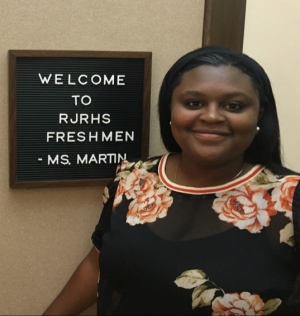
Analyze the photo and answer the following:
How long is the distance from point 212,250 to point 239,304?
12cm

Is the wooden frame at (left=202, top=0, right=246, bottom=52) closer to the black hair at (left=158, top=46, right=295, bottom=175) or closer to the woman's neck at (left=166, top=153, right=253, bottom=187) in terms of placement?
the black hair at (left=158, top=46, right=295, bottom=175)

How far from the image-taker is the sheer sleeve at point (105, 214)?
Answer: 3.93 feet

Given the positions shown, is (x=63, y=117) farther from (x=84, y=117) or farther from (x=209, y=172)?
(x=209, y=172)

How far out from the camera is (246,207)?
1.01m

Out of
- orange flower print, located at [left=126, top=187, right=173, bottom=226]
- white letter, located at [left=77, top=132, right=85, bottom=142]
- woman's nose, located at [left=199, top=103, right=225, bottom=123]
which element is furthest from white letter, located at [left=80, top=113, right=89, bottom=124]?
woman's nose, located at [left=199, top=103, right=225, bottom=123]

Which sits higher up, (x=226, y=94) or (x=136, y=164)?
(x=226, y=94)

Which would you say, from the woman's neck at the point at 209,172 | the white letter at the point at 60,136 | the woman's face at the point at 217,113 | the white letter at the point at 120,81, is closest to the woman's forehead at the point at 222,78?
the woman's face at the point at 217,113

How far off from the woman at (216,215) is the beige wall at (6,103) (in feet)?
0.66

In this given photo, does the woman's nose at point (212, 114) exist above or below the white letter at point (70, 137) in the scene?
above

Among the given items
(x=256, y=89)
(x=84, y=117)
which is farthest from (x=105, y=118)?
(x=256, y=89)

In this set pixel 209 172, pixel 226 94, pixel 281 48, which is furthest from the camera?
pixel 281 48

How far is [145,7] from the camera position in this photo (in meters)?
1.20

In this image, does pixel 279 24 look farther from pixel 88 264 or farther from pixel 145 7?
pixel 88 264

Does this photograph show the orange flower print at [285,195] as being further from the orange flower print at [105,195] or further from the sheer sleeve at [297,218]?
the orange flower print at [105,195]
